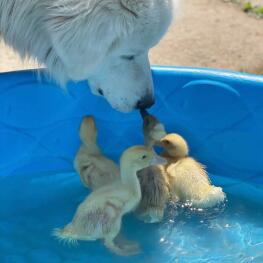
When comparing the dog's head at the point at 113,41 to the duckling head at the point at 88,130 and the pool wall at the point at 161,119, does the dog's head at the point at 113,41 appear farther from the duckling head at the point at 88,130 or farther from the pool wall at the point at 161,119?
the pool wall at the point at 161,119

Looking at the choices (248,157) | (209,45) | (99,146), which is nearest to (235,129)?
(248,157)

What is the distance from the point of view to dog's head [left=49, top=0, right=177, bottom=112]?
2.30m

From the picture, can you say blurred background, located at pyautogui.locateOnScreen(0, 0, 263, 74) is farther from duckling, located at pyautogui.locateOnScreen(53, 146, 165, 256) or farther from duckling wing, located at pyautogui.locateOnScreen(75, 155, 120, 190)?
duckling, located at pyautogui.locateOnScreen(53, 146, 165, 256)

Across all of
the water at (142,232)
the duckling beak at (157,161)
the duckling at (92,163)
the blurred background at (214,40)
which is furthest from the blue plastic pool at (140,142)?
the blurred background at (214,40)

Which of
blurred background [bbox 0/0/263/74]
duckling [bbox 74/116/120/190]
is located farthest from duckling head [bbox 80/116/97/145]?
blurred background [bbox 0/0/263/74]

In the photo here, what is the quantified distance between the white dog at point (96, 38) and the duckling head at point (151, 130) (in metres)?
0.06

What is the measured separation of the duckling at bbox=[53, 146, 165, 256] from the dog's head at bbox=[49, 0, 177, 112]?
197mm

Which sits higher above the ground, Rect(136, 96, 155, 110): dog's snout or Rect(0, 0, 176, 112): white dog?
Rect(0, 0, 176, 112): white dog

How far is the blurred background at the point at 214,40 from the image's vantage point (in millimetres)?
4102

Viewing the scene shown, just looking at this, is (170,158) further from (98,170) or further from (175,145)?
(98,170)

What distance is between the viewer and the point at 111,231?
2.58 meters

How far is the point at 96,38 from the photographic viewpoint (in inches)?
92.0

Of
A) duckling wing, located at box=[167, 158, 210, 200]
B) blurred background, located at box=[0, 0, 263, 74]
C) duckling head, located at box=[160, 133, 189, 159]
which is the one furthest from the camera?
blurred background, located at box=[0, 0, 263, 74]

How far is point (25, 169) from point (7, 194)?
0.16 metres
